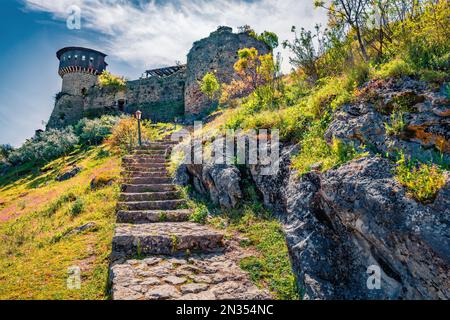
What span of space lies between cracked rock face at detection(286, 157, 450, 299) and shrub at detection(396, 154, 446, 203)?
0.09m

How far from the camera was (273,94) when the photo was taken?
12062mm

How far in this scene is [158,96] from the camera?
32.8 metres

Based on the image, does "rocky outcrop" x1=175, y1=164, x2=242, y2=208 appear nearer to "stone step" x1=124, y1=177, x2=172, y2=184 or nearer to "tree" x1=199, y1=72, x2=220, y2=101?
"stone step" x1=124, y1=177, x2=172, y2=184

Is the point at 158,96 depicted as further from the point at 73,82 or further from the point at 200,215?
the point at 200,215

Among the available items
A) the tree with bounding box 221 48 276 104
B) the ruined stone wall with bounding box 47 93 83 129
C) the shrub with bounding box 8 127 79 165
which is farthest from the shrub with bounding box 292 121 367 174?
the ruined stone wall with bounding box 47 93 83 129

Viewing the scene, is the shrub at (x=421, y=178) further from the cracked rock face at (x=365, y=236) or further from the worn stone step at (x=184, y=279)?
the worn stone step at (x=184, y=279)

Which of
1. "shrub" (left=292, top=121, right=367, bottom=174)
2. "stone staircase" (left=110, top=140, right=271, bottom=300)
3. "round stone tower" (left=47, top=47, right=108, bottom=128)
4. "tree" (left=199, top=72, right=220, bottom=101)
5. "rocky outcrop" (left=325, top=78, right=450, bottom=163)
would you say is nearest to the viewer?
"rocky outcrop" (left=325, top=78, right=450, bottom=163)

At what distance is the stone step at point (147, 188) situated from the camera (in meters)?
9.22

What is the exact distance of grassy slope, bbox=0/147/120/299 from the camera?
5000 millimetres

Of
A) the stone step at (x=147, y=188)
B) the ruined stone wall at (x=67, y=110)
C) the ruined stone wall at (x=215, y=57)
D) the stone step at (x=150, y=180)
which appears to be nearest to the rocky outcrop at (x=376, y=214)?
the stone step at (x=147, y=188)

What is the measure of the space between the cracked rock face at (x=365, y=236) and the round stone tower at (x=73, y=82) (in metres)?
39.6

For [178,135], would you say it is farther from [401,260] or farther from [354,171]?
[401,260]

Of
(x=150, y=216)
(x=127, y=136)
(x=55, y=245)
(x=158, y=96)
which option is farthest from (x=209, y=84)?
(x=55, y=245)
